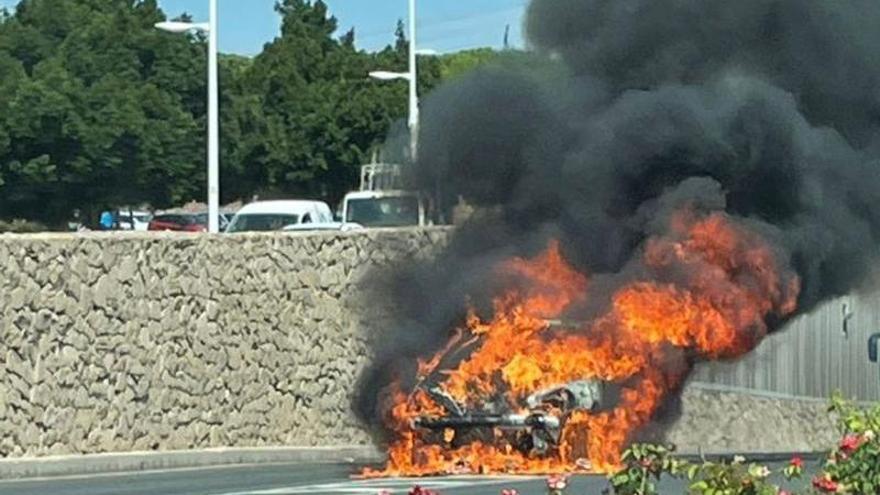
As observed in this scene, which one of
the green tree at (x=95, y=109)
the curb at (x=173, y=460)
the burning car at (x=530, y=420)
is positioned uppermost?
the green tree at (x=95, y=109)

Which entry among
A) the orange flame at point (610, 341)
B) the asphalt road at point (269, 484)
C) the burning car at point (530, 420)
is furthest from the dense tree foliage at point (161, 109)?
the burning car at point (530, 420)

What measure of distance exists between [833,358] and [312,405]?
12384mm

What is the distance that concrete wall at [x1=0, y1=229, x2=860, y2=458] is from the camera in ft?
72.5

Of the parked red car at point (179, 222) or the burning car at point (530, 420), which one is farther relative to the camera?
the parked red car at point (179, 222)

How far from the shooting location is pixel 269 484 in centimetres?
1928

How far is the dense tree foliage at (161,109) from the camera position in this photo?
53531 mm

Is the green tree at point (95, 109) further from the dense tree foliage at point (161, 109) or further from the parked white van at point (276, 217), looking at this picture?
the parked white van at point (276, 217)

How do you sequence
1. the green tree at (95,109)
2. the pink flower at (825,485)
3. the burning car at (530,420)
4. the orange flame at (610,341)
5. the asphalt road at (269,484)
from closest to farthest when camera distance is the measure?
the pink flower at (825,485)
the asphalt road at (269,484)
the burning car at (530,420)
the orange flame at (610,341)
the green tree at (95,109)

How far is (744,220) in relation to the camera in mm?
20688

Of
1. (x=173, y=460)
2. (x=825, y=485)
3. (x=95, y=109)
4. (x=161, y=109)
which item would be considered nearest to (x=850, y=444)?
(x=825, y=485)

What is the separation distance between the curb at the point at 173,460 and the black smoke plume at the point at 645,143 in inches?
88.4

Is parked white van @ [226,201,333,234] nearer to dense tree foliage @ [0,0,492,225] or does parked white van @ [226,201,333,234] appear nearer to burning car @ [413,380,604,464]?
dense tree foliage @ [0,0,492,225]

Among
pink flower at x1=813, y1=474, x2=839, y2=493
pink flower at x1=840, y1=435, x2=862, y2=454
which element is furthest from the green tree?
pink flower at x1=813, y1=474, x2=839, y2=493

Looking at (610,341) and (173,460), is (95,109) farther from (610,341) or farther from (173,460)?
(610,341)
